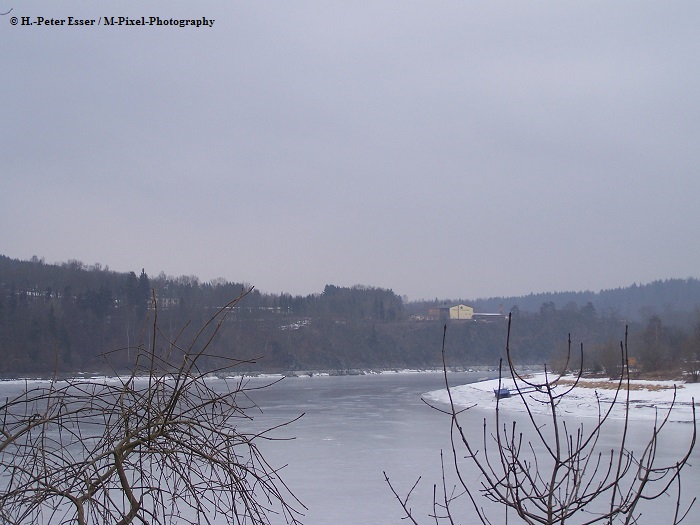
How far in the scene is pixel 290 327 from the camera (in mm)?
101000

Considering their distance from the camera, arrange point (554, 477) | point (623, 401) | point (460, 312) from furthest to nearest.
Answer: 1. point (460, 312)
2. point (623, 401)
3. point (554, 477)

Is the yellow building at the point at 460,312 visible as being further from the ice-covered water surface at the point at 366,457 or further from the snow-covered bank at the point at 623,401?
the ice-covered water surface at the point at 366,457

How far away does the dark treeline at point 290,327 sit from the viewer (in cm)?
6056

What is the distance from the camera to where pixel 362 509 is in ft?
35.0

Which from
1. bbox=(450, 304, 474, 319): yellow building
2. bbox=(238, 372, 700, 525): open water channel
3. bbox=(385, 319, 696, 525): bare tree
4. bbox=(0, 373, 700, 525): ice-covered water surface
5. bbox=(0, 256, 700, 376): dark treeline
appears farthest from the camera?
bbox=(450, 304, 474, 319): yellow building

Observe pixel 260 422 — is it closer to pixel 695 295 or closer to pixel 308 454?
pixel 308 454

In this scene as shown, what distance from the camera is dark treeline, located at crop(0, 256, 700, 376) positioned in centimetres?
6056

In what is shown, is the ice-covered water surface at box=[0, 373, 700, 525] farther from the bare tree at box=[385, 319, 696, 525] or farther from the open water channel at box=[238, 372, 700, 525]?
A: the bare tree at box=[385, 319, 696, 525]

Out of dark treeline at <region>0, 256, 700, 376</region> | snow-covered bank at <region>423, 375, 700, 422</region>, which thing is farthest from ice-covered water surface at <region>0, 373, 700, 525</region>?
dark treeline at <region>0, 256, 700, 376</region>

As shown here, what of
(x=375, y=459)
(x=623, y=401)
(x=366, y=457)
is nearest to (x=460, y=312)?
(x=623, y=401)

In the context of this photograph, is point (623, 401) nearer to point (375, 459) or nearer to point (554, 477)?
point (375, 459)

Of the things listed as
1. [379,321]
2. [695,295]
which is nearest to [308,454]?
[379,321]

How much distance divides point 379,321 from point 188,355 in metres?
117

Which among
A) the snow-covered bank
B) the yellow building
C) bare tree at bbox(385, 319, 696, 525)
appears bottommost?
the snow-covered bank
